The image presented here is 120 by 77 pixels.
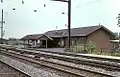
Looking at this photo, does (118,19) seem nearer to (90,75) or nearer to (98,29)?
(98,29)

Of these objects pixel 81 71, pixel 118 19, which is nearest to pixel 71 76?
pixel 81 71

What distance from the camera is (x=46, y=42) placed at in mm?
50344

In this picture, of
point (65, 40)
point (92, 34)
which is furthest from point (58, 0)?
point (65, 40)

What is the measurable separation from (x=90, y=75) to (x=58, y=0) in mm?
18476

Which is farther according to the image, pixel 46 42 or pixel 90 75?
pixel 46 42

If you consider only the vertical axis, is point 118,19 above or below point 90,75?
above

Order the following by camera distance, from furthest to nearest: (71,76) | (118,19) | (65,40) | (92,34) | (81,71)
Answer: (65,40) → (92,34) → (118,19) → (81,71) → (71,76)

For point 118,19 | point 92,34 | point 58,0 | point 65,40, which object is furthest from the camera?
point 65,40

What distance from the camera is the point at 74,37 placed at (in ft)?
164

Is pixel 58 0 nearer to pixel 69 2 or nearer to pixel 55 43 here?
pixel 69 2

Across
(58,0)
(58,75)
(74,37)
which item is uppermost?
(58,0)

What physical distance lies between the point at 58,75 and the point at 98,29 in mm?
37570

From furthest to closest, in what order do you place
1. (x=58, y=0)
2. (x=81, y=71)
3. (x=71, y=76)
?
(x=58, y=0) → (x=81, y=71) → (x=71, y=76)

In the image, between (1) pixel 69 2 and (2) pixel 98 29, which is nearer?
(1) pixel 69 2
